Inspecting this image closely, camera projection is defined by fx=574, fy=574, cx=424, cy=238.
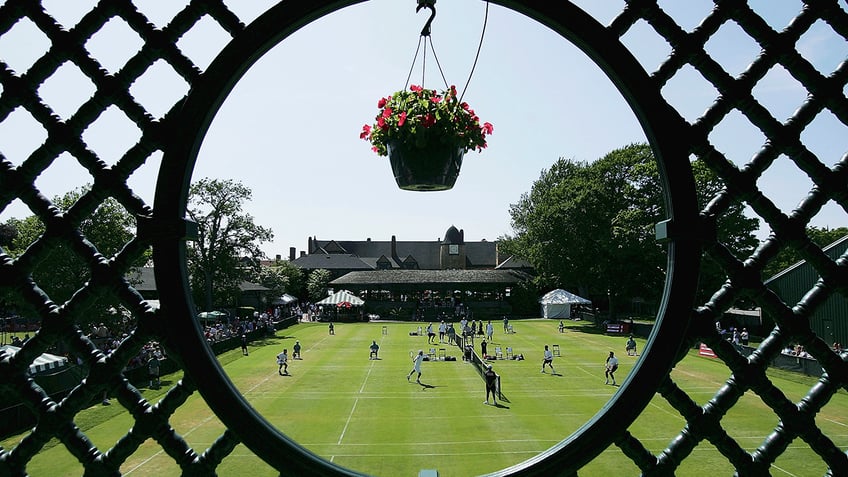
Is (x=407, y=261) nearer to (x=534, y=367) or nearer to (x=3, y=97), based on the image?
(x=534, y=367)

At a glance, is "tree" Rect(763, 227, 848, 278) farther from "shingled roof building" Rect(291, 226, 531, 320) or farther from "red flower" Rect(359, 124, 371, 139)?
"red flower" Rect(359, 124, 371, 139)

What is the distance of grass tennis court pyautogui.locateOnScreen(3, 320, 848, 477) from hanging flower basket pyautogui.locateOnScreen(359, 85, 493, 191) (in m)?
9.90

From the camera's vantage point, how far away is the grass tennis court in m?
12.6

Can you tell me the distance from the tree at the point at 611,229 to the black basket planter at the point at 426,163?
118ft

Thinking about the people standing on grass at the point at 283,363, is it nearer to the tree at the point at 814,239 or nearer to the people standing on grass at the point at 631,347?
the people standing on grass at the point at 631,347

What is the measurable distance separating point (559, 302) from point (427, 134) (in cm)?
4565

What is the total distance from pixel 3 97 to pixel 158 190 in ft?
2.44

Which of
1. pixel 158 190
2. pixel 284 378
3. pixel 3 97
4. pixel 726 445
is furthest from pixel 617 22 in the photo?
pixel 284 378

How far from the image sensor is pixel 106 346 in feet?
89.9

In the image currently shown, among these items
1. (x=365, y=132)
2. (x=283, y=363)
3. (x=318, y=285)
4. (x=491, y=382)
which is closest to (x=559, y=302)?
(x=283, y=363)

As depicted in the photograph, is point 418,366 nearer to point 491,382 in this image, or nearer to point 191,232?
point 491,382

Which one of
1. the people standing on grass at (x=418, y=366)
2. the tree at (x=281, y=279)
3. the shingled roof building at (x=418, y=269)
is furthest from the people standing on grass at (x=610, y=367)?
the tree at (x=281, y=279)

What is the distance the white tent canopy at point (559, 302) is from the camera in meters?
47.1

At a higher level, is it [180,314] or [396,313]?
[180,314]
